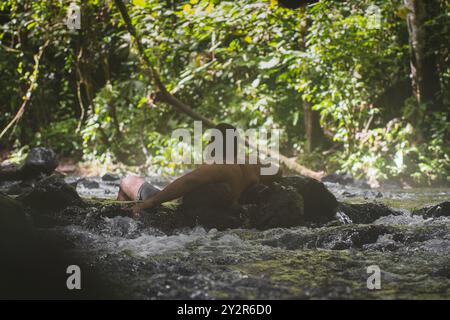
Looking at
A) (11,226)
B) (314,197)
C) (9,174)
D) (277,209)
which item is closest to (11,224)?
(11,226)

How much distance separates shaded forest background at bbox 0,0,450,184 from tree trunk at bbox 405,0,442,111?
2 cm

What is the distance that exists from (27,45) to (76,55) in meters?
1.38

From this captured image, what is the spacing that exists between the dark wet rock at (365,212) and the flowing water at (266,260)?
1.67 feet

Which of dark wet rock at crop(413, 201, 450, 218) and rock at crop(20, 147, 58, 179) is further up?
rock at crop(20, 147, 58, 179)

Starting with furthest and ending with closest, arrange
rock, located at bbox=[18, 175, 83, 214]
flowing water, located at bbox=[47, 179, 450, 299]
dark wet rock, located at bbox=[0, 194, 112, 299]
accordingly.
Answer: rock, located at bbox=[18, 175, 83, 214], flowing water, located at bbox=[47, 179, 450, 299], dark wet rock, located at bbox=[0, 194, 112, 299]

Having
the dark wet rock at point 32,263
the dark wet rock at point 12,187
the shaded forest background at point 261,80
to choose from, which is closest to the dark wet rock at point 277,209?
the dark wet rock at point 32,263

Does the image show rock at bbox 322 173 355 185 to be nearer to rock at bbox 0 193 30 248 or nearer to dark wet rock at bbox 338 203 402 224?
dark wet rock at bbox 338 203 402 224

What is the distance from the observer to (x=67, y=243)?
2.64 metres

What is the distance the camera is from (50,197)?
330 centimetres

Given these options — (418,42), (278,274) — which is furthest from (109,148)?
(278,274)

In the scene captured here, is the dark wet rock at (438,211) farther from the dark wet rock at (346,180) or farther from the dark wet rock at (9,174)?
the dark wet rock at (9,174)

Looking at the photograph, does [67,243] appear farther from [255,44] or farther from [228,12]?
[255,44]

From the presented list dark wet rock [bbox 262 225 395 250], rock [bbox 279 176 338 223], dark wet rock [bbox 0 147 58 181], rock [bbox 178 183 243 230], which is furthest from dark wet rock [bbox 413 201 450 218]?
dark wet rock [bbox 0 147 58 181]

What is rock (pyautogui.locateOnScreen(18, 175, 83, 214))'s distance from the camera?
10.7 feet
